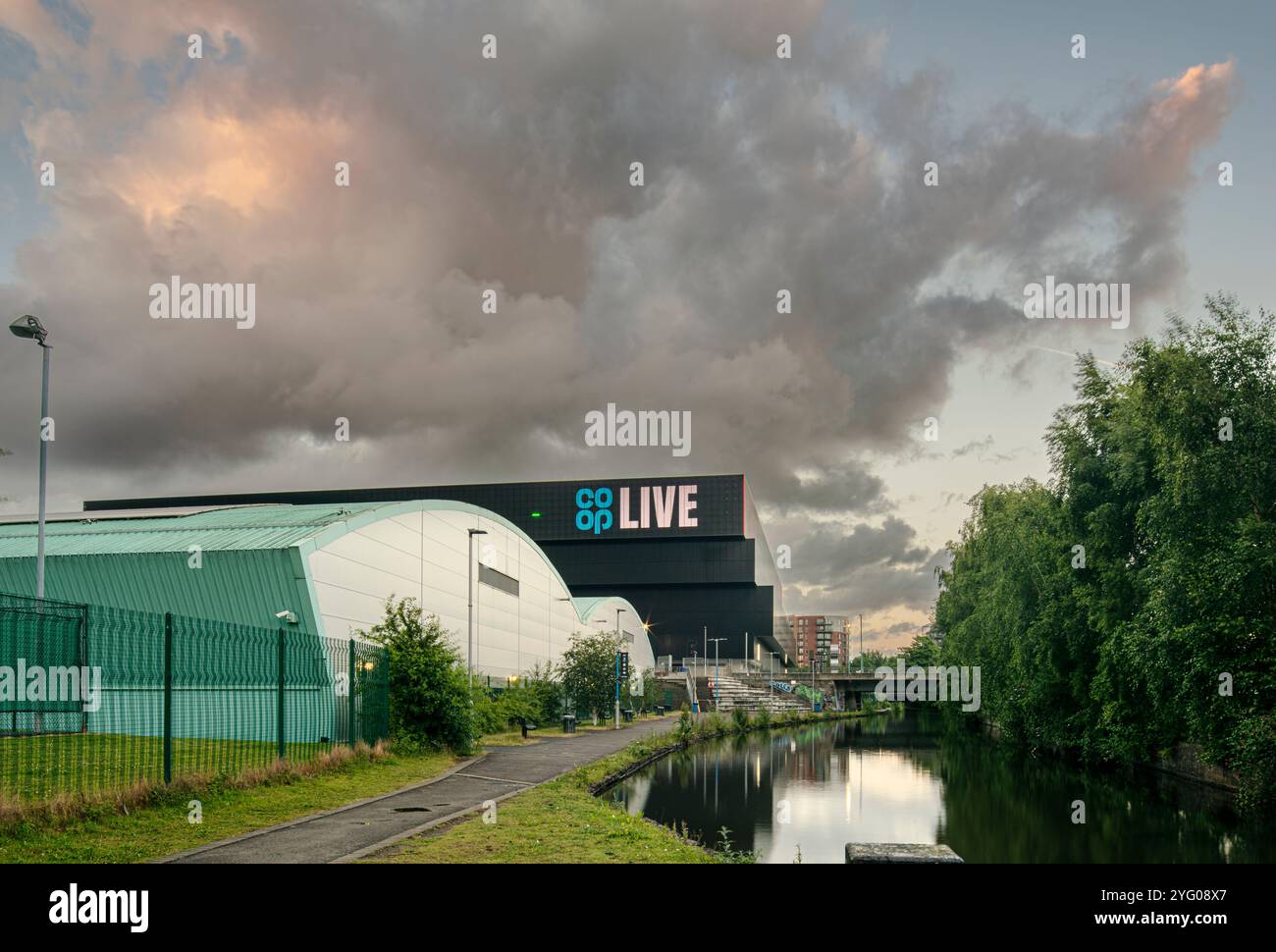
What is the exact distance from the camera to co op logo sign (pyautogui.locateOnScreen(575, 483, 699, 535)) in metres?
118

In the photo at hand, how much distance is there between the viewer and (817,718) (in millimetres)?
80250

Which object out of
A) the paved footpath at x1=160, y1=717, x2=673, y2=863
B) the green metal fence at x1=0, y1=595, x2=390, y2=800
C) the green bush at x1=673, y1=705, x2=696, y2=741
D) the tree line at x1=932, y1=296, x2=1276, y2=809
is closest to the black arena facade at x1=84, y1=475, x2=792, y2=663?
the green bush at x1=673, y1=705, x2=696, y2=741

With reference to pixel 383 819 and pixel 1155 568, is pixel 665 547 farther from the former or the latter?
pixel 383 819

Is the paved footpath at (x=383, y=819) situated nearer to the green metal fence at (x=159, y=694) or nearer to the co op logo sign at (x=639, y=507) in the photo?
the green metal fence at (x=159, y=694)

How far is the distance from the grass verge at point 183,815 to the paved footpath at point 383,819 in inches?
16.4

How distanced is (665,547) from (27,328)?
98949 millimetres

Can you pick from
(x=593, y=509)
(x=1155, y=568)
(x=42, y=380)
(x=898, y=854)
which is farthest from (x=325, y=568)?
(x=593, y=509)

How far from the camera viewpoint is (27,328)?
23000 mm

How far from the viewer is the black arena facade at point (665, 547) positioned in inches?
4648

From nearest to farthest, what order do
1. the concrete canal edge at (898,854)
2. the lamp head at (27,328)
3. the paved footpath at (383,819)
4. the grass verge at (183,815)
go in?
the concrete canal edge at (898,854)
the grass verge at (183,815)
the paved footpath at (383,819)
the lamp head at (27,328)

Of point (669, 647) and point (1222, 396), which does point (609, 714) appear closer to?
point (1222, 396)

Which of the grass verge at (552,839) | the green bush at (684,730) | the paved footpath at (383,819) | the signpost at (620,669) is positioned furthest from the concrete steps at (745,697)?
the grass verge at (552,839)
